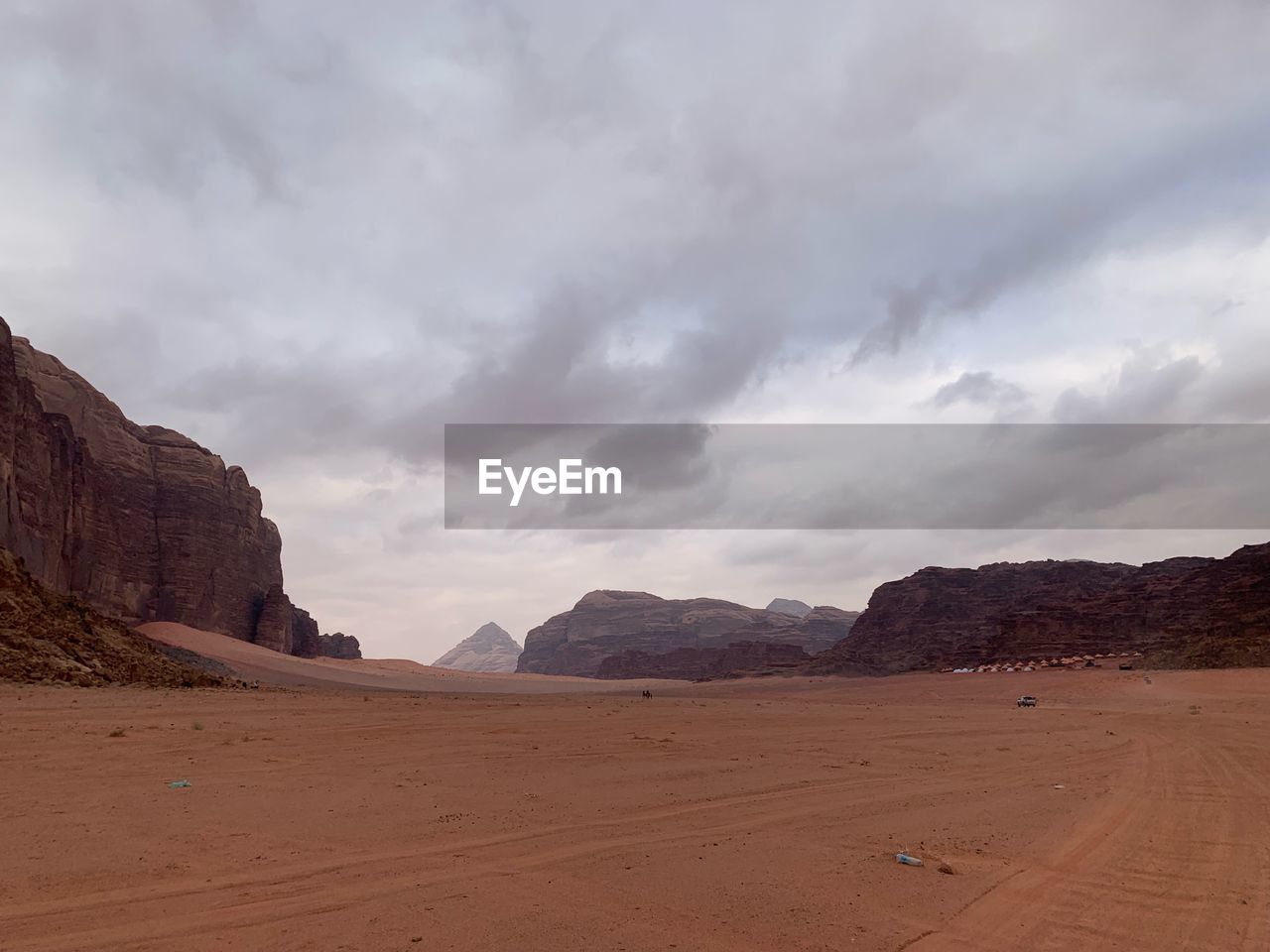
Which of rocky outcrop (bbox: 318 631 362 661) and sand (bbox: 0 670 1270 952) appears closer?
sand (bbox: 0 670 1270 952)

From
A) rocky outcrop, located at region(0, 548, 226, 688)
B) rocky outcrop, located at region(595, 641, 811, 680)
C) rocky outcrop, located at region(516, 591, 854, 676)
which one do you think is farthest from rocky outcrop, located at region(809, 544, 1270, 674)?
rocky outcrop, located at region(516, 591, 854, 676)

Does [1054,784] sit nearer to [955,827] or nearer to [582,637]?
[955,827]

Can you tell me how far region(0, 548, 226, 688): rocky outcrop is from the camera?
1925cm

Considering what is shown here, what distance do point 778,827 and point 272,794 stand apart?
540 cm

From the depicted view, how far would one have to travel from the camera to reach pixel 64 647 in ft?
69.2

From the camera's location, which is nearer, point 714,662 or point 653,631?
point 714,662

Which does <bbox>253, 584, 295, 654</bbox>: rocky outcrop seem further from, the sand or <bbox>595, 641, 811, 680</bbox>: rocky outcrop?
the sand

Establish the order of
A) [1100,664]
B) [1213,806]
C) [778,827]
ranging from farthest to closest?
[1100,664]
[1213,806]
[778,827]

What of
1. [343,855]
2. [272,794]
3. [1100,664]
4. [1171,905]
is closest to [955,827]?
[1171,905]

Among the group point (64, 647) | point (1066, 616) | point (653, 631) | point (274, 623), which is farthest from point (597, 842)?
point (653, 631)

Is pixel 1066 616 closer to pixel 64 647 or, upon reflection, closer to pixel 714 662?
pixel 714 662

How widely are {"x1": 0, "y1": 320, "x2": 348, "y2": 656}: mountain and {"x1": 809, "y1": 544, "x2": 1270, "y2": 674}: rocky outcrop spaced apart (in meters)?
61.3

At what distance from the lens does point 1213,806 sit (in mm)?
9680

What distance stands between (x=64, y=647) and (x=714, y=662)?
107206mm
